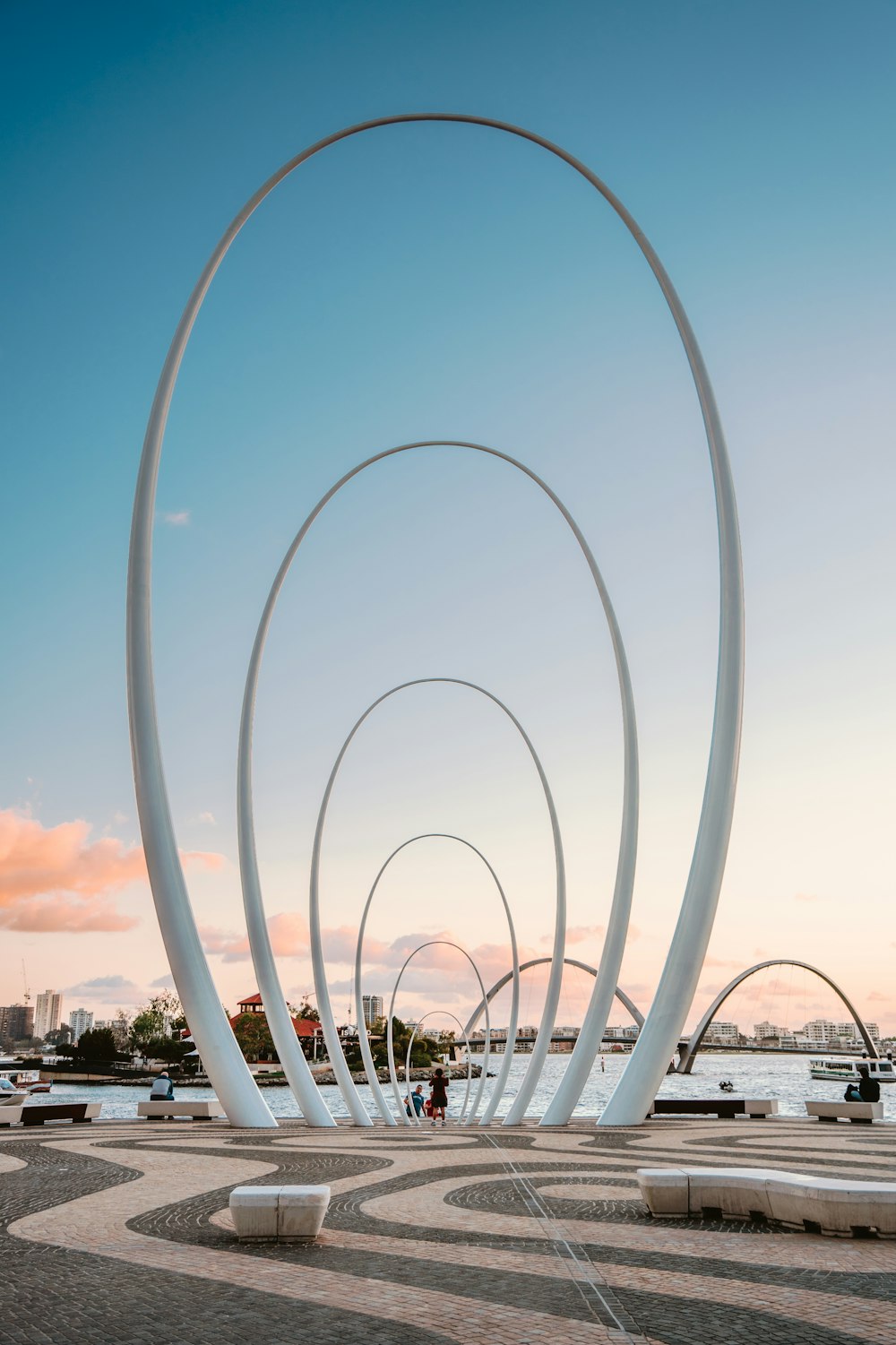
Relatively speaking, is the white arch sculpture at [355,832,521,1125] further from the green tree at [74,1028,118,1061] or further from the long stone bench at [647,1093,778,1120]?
the green tree at [74,1028,118,1061]

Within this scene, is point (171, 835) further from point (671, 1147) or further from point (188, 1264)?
point (188, 1264)

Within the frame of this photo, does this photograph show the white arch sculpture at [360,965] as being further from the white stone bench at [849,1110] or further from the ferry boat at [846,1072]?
the ferry boat at [846,1072]

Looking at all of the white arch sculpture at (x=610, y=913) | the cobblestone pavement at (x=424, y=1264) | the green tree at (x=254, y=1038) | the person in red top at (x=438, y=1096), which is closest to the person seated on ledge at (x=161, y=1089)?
the white arch sculpture at (x=610, y=913)

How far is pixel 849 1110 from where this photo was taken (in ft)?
81.1

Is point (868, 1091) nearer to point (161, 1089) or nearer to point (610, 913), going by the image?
point (610, 913)

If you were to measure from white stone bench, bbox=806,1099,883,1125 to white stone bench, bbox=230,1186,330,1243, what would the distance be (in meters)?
19.5

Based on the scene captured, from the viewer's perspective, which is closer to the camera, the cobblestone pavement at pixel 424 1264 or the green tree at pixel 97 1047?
the cobblestone pavement at pixel 424 1264

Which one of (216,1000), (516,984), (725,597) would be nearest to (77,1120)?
(216,1000)

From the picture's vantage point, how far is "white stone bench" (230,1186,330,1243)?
866 cm

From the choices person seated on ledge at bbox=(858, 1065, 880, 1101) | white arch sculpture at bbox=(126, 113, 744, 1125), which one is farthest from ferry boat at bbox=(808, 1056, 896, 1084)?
white arch sculpture at bbox=(126, 113, 744, 1125)

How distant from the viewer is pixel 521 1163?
15125 mm

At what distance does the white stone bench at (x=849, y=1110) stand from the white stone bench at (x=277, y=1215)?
770 inches

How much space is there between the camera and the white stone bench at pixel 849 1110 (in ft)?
80.9

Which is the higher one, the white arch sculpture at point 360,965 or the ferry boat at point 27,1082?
the white arch sculpture at point 360,965
